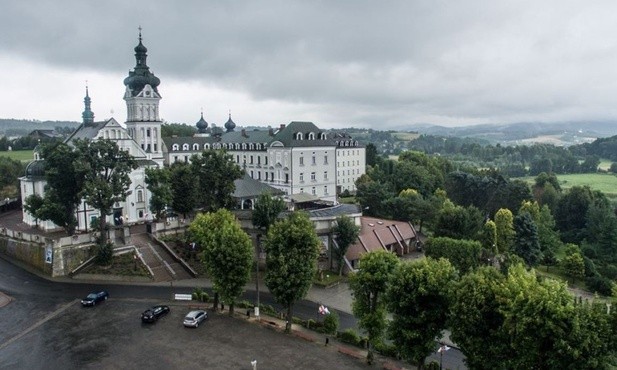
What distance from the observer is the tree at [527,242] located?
204ft

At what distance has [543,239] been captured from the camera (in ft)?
228

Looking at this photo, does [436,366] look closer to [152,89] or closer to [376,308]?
[376,308]

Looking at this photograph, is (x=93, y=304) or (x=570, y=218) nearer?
(x=93, y=304)

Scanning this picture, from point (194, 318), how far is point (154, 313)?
11.3 feet

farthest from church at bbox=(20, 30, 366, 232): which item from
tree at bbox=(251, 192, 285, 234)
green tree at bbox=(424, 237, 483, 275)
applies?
green tree at bbox=(424, 237, 483, 275)

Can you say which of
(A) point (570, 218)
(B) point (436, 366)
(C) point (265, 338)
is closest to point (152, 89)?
(C) point (265, 338)

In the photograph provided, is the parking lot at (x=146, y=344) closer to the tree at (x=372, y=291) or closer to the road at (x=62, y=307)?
the road at (x=62, y=307)

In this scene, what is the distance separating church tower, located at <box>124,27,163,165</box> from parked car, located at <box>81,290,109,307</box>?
3382 centimetres

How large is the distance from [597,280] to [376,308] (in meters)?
39.2

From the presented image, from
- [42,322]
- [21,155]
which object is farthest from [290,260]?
[21,155]

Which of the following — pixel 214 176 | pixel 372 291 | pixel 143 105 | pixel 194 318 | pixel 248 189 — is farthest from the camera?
pixel 248 189

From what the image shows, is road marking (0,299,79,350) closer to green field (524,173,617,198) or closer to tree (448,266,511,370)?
tree (448,266,511,370)

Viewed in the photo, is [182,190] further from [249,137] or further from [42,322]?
[249,137]

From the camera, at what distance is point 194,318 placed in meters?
36.0
